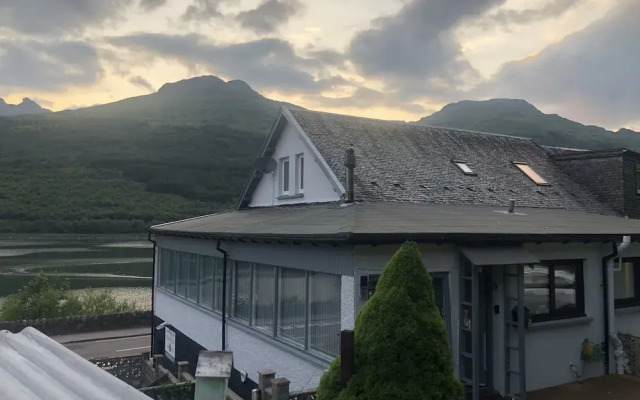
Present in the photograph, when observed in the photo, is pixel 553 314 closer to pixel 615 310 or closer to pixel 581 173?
pixel 615 310

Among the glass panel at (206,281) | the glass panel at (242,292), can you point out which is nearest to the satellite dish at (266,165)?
the glass panel at (206,281)

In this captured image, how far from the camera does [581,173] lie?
1652cm

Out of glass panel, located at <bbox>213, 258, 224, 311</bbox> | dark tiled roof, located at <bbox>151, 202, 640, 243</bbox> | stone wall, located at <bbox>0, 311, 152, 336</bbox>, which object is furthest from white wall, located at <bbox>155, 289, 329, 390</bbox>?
stone wall, located at <bbox>0, 311, 152, 336</bbox>

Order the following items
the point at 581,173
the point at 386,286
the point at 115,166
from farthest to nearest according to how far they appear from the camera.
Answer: the point at 115,166, the point at 581,173, the point at 386,286

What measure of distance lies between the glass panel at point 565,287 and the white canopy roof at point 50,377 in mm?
8579

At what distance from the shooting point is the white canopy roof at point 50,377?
3.62 metres

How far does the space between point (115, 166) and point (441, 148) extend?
107696mm

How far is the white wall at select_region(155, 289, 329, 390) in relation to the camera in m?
8.89

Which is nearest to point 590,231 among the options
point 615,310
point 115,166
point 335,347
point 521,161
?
point 615,310

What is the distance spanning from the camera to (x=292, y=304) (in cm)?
950

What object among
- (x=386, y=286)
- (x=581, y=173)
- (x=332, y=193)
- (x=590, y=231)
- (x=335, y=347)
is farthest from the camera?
(x=581, y=173)

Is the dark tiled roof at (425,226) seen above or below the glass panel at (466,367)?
above

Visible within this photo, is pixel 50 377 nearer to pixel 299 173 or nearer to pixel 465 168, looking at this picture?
pixel 299 173

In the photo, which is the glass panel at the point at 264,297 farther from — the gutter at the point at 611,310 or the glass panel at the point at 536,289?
the gutter at the point at 611,310
